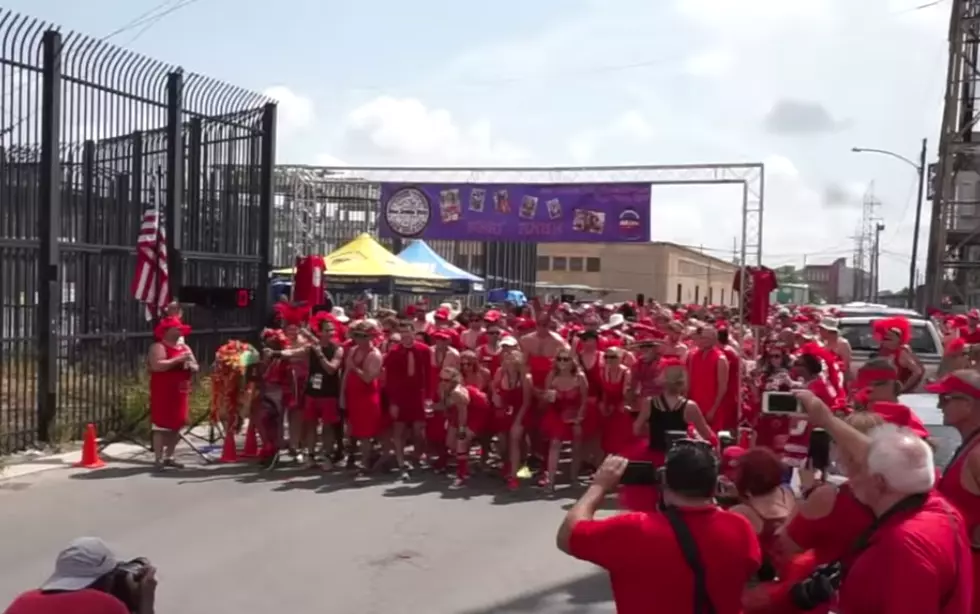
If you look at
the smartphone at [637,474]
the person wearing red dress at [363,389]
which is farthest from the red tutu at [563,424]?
the smartphone at [637,474]

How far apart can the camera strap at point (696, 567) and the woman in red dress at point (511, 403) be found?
301 inches

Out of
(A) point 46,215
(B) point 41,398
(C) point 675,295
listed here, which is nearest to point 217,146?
(A) point 46,215

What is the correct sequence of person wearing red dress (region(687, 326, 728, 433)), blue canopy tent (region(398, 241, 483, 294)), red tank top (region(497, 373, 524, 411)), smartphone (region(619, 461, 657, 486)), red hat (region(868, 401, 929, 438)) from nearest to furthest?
smartphone (region(619, 461, 657, 486))
red hat (region(868, 401, 929, 438))
person wearing red dress (region(687, 326, 728, 433))
red tank top (region(497, 373, 524, 411))
blue canopy tent (region(398, 241, 483, 294))

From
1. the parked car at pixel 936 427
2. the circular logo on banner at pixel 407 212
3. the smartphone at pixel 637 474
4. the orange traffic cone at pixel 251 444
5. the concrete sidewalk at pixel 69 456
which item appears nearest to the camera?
the smartphone at pixel 637 474

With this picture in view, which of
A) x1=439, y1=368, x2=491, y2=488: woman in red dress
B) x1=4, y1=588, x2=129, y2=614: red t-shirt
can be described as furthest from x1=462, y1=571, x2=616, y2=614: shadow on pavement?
x1=439, y1=368, x2=491, y2=488: woman in red dress

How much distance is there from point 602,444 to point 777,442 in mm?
2937

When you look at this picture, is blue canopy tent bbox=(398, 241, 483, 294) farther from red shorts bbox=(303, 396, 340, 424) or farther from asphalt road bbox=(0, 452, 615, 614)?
asphalt road bbox=(0, 452, 615, 614)

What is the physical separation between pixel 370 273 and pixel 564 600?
14.5 metres

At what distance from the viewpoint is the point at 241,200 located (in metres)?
16.0

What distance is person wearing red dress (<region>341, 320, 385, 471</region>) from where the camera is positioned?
11.5 m

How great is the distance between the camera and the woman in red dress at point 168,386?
1152 cm

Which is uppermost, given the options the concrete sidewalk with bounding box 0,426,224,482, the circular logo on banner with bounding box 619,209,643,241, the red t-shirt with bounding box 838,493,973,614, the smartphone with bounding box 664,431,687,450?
the circular logo on banner with bounding box 619,209,643,241

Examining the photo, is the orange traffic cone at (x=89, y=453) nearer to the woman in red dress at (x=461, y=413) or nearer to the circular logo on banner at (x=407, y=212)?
the woman in red dress at (x=461, y=413)

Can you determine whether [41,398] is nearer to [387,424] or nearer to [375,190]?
[387,424]
